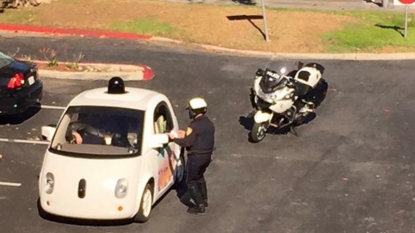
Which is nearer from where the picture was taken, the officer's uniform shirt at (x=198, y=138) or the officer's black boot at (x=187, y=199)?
the officer's uniform shirt at (x=198, y=138)

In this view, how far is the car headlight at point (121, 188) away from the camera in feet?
39.2

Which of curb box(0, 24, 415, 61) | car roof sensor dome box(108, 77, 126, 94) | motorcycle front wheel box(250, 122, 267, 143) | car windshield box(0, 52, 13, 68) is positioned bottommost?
curb box(0, 24, 415, 61)

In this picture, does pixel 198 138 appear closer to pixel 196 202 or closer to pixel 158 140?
pixel 158 140

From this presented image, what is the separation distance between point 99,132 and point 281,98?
15.4 feet

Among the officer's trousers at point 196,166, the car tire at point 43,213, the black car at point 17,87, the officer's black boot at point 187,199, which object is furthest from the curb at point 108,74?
the officer's trousers at point 196,166

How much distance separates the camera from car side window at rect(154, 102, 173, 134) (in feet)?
43.4

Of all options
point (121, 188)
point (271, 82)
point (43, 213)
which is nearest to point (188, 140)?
point (121, 188)

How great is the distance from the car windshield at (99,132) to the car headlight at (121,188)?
45 cm

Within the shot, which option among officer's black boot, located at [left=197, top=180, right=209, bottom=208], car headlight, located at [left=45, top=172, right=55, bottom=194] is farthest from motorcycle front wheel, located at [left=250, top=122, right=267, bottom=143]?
car headlight, located at [left=45, top=172, right=55, bottom=194]

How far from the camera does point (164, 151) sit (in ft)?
43.1

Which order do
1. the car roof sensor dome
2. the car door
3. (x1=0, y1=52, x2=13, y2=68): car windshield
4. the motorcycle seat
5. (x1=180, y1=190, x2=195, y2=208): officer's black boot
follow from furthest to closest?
(x1=0, y1=52, x2=13, y2=68): car windshield → the motorcycle seat → the car roof sensor dome → (x1=180, y1=190, x2=195, y2=208): officer's black boot → the car door

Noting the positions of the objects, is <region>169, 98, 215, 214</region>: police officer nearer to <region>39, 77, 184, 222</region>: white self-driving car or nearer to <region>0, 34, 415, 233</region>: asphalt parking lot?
<region>39, 77, 184, 222</region>: white self-driving car

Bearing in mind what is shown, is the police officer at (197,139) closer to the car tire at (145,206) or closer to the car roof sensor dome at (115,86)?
the car tire at (145,206)

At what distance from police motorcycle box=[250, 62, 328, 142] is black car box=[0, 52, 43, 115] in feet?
13.5
